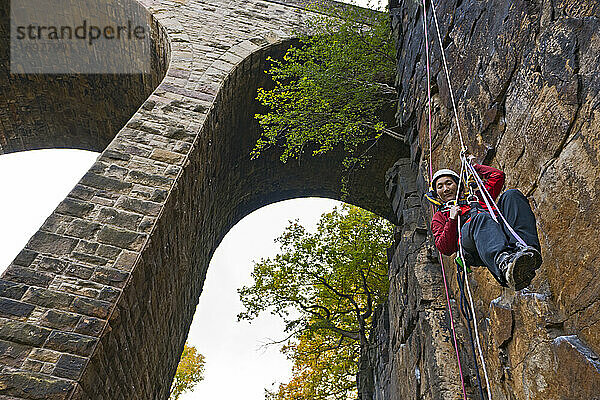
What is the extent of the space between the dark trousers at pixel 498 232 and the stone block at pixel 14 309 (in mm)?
2889

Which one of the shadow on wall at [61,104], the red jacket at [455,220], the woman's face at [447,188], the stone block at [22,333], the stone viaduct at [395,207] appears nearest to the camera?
the stone viaduct at [395,207]

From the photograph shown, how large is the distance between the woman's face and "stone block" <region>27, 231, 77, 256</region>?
282 cm

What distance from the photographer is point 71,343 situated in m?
3.11

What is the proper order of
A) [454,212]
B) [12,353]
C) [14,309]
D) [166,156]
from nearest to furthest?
1. [454,212]
2. [12,353]
3. [14,309]
4. [166,156]

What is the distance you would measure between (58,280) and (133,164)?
1.43 metres

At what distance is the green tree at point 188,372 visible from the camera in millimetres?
17969

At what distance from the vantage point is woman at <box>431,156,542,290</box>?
182 cm

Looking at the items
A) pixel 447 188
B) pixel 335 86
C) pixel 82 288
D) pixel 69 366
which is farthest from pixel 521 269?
pixel 335 86

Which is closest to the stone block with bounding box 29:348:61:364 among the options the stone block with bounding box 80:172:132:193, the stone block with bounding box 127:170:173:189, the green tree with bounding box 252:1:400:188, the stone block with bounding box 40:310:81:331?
the stone block with bounding box 40:310:81:331

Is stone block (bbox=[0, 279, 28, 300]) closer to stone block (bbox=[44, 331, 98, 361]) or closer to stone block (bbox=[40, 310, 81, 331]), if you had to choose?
stone block (bbox=[40, 310, 81, 331])

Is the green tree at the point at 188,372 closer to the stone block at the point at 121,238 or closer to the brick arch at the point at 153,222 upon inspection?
the brick arch at the point at 153,222

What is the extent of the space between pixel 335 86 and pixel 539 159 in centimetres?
384

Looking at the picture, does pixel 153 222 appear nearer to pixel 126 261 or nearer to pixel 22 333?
pixel 126 261

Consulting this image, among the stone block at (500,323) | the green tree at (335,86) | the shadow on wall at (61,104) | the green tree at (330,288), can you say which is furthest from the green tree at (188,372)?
the stone block at (500,323)
